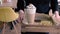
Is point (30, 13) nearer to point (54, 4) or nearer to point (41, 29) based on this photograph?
point (41, 29)

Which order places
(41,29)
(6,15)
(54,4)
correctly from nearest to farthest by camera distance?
(41,29)
(6,15)
(54,4)

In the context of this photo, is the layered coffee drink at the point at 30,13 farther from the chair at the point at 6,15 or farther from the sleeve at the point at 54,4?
the sleeve at the point at 54,4

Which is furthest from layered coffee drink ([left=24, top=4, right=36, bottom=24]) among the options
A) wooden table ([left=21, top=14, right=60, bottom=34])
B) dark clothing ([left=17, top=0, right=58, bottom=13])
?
dark clothing ([left=17, top=0, right=58, bottom=13])

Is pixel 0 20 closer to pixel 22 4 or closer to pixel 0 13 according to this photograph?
pixel 0 13

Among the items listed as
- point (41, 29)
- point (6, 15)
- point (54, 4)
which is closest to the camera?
point (41, 29)

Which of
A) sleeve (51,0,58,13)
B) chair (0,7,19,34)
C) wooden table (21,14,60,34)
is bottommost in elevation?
wooden table (21,14,60,34)

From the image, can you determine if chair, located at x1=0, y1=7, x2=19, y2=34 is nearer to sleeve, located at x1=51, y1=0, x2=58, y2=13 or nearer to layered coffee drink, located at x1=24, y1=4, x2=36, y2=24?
layered coffee drink, located at x1=24, y1=4, x2=36, y2=24

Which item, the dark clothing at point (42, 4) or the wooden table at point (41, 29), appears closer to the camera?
the wooden table at point (41, 29)

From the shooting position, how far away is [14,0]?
2.44 meters

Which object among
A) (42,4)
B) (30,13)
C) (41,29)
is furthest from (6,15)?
(42,4)

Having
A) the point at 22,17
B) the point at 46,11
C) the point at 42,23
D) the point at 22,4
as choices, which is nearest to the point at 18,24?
the point at 22,17

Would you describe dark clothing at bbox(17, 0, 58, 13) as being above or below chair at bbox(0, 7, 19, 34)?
above

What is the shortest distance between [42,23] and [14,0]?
1134 millimetres

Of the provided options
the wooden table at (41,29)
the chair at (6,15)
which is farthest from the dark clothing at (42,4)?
the wooden table at (41,29)
